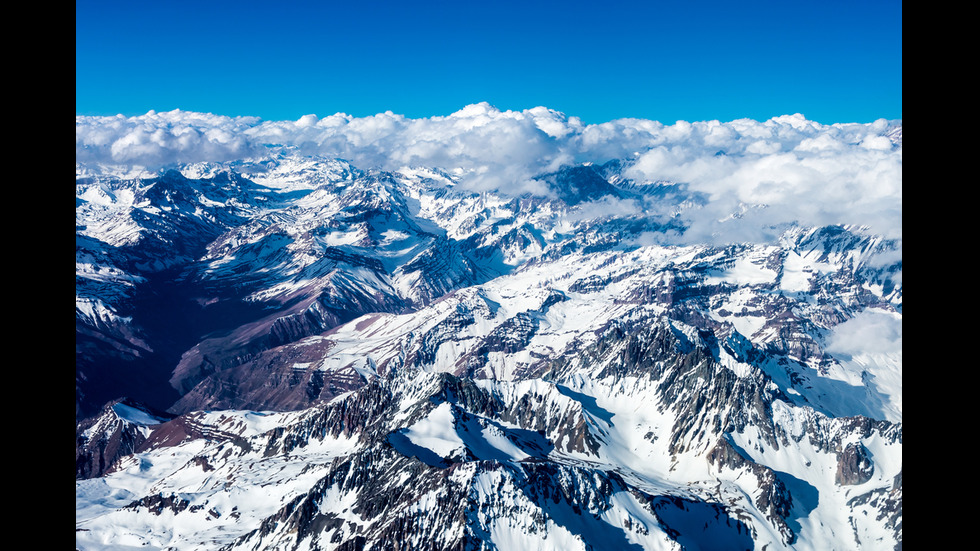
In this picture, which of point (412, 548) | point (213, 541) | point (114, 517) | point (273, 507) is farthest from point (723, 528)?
point (114, 517)
